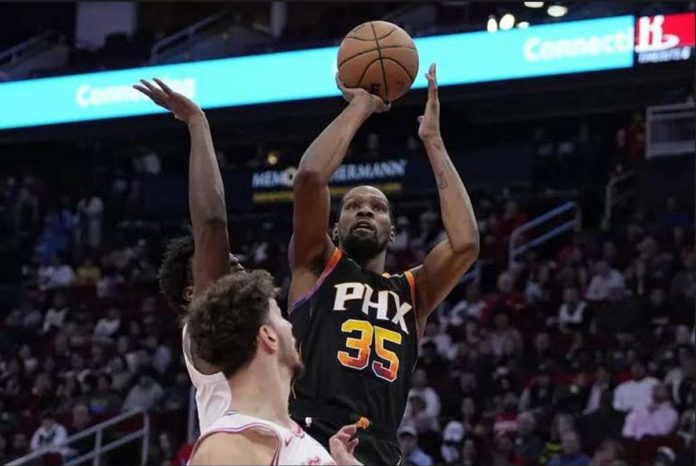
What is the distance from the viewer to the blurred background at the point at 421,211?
13.0 metres

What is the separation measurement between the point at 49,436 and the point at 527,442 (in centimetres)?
539

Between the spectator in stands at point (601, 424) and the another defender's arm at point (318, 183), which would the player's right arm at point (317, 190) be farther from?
the spectator in stands at point (601, 424)

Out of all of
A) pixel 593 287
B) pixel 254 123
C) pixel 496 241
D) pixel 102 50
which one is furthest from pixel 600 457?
pixel 102 50

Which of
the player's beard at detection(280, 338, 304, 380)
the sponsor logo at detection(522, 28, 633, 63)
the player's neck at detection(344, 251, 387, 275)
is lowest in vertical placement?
the player's beard at detection(280, 338, 304, 380)

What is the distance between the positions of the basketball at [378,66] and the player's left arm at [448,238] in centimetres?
13

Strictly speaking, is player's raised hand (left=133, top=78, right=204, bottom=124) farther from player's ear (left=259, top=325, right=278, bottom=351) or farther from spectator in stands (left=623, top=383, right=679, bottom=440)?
spectator in stands (left=623, top=383, right=679, bottom=440)

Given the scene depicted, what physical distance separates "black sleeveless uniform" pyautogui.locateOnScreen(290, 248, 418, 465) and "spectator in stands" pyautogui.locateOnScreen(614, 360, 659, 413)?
7.65 m

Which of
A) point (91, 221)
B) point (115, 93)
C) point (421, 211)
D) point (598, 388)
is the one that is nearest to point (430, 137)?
point (598, 388)

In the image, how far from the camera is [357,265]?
15.6ft

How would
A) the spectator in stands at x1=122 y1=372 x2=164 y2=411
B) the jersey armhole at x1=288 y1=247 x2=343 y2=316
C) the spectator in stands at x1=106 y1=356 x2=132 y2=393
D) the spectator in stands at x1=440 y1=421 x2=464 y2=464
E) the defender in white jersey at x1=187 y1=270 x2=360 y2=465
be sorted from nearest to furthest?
the defender in white jersey at x1=187 y1=270 x2=360 y2=465
the jersey armhole at x1=288 y1=247 x2=343 y2=316
the spectator in stands at x1=440 y1=421 x2=464 y2=464
the spectator in stands at x1=122 y1=372 x2=164 y2=411
the spectator in stands at x1=106 y1=356 x2=132 y2=393

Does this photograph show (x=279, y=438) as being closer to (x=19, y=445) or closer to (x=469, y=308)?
(x=19, y=445)

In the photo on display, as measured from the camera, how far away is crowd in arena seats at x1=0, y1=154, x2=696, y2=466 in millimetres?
12031

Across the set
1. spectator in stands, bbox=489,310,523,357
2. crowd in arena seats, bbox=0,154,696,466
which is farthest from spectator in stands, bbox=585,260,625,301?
spectator in stands, bbox=489,310,523,357

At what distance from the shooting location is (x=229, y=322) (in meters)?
3.36
